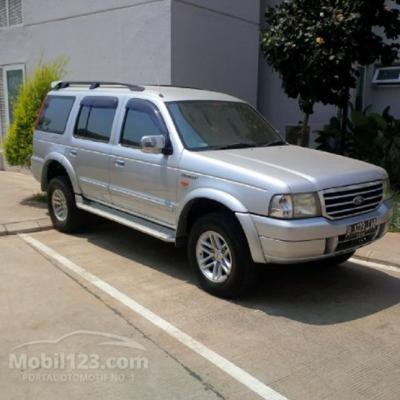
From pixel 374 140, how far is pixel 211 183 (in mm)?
6233

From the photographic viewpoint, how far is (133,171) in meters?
5.78

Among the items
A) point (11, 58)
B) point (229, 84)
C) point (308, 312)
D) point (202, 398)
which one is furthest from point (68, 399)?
point (11, 58)

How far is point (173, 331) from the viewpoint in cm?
430

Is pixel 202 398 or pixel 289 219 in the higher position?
pixel 289 219

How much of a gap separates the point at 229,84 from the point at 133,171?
5.88 m

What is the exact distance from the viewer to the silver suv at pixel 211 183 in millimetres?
4465

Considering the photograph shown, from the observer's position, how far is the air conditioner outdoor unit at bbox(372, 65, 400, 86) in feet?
38.9

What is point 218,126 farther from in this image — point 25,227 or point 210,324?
point 25,227

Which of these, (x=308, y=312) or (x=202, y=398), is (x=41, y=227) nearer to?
(x=308, y=312)

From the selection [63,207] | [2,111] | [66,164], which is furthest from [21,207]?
[2,111]

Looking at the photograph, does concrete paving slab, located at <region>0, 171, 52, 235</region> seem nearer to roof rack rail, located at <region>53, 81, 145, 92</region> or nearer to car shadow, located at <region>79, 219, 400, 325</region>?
car shadow, located at <region>79, 219, 400, 325</region>

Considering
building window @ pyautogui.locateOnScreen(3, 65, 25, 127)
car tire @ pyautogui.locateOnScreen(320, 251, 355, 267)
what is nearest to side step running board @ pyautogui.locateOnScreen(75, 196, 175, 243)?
car tire @ pyautogui.locateOnScreen(320, 251, 355, 267)

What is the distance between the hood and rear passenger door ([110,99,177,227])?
0.51 m

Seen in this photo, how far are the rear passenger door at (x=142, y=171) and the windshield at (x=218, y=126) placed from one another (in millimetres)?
219
